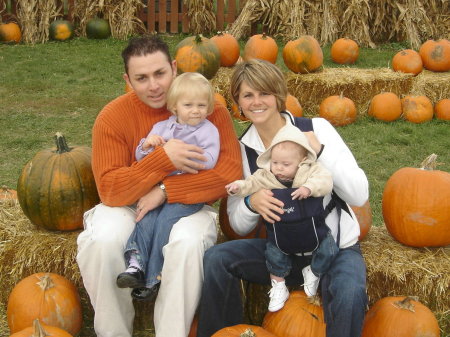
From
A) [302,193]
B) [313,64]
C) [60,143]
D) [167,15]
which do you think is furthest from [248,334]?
[167,15]

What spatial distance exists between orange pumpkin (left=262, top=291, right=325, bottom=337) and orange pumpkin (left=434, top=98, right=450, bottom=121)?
17.2 feet

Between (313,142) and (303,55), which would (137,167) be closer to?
(313,142)

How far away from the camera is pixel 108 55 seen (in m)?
11.0

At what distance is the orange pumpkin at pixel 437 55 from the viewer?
857 centimetres

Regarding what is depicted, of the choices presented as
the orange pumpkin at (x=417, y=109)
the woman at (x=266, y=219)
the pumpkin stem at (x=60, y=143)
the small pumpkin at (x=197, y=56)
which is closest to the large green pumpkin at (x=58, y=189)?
the pumpkin stem at (x=60, y=143)

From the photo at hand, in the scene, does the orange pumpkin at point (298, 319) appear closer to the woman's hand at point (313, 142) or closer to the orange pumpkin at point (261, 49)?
the woman's hand at point (313, 142)

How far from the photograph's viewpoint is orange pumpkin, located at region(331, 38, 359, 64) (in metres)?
Result: 10.1

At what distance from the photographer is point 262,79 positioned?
10.2 ft

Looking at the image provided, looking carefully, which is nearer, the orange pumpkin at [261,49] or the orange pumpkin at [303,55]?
the orange pumpkin at [303,55]

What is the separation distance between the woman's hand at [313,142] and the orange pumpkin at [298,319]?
0.76 metres

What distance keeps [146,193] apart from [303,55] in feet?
17.1

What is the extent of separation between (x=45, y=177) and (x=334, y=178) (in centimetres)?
167

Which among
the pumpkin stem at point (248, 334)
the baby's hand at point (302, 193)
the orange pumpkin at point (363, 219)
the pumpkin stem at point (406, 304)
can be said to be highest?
the baby's hand at point (302, 193)

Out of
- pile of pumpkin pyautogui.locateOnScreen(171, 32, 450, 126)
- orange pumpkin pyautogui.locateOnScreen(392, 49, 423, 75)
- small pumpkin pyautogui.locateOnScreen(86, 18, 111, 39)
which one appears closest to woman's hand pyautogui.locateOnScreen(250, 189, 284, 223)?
pile of pumpkin pyautogui.locateOnScreen(171, 32, 450, 126)
